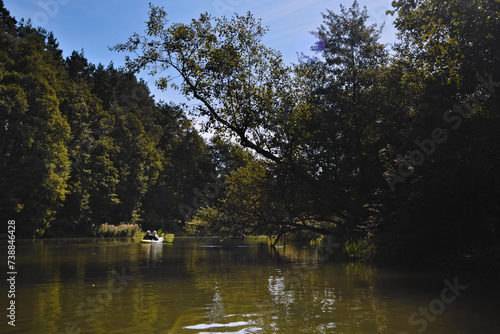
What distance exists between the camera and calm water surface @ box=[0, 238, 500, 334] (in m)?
7.18

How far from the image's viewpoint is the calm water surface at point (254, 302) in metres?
7.18

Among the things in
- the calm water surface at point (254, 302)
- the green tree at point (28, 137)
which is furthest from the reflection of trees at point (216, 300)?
the green tree at point (28, 137)

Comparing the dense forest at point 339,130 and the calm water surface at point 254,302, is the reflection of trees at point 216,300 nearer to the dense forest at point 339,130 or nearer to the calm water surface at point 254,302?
the calm water surface at point 254,302

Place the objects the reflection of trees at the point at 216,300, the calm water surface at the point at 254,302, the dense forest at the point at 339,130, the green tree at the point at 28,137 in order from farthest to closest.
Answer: the green tree at the point at 28,137
the dense forest at the point at 339,130
the reflection of trees at the point at 216,300
the calm water surface at the point at 254,302

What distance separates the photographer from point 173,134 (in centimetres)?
9031

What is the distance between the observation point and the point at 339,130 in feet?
80.9

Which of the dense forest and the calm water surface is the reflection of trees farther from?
the dense forest

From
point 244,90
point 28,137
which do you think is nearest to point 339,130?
point 244,90

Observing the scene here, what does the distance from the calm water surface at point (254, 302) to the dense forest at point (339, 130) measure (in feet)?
9.21

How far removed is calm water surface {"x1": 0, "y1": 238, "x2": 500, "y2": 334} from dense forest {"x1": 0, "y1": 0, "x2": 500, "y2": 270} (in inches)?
111

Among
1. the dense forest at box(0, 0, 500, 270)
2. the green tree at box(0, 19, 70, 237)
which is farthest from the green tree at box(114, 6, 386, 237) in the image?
the green tree at box(0, 19, 70, 237)

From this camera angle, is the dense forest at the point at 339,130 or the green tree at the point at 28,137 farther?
the green tree at the point at 28,137

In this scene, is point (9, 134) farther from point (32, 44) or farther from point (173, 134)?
point (173, 134)

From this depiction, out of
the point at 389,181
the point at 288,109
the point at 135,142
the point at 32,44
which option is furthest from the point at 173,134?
the point at 389,181
